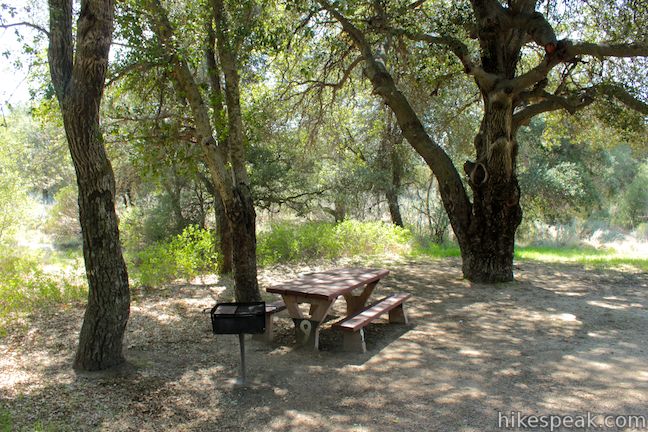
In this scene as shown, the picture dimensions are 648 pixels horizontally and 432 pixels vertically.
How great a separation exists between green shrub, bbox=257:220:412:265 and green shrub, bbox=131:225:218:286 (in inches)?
59.9

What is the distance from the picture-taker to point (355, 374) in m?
4.45

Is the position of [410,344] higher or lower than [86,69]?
lower

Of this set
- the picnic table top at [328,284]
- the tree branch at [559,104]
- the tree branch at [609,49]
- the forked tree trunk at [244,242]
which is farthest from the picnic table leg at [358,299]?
the tree branch at [609,49]

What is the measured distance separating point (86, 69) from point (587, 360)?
5.12 m

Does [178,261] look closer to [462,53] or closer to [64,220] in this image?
[462,53]

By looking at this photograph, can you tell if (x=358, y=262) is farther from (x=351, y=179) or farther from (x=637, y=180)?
(x=637, y=180)

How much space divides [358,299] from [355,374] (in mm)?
1976

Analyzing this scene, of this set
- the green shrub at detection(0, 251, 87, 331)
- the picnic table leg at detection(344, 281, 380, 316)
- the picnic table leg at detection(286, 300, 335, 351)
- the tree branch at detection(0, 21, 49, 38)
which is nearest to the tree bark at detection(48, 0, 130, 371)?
the tree branch at detection(0, 21, 49, 38)

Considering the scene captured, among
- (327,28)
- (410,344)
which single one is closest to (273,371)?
(410,344)

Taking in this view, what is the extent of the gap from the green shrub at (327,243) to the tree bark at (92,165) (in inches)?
253

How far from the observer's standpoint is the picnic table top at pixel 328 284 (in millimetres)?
5000

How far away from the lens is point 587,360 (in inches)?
180

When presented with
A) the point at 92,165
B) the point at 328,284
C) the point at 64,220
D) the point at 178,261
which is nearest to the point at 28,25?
the point at 92,165

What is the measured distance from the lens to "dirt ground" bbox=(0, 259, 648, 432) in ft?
11.6
